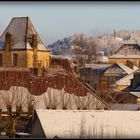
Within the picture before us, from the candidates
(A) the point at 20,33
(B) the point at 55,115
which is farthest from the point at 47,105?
(A) the point at 20,33

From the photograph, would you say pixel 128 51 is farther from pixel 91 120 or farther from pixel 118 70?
pixel 91 120

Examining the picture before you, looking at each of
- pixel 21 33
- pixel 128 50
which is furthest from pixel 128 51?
pixel 21 33

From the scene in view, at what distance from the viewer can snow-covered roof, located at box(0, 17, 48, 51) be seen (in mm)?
27167

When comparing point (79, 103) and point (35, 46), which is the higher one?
point (35, 46)

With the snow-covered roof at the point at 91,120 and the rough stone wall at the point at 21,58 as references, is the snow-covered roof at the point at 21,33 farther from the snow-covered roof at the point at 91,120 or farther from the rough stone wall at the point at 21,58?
the snow-covered roof at the point at 91,120

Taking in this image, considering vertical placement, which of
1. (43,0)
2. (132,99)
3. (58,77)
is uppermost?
(43,0)

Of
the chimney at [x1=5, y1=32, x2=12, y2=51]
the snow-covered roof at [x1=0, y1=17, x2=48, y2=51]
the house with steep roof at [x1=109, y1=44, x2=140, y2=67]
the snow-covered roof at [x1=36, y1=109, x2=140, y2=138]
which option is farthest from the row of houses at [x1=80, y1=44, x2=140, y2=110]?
the snow-covered roof at [x1=36, y1=109, x2=140, y2=138]

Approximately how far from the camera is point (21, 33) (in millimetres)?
27469

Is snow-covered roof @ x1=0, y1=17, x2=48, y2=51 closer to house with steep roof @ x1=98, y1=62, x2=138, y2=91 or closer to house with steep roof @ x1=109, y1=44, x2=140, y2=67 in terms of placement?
house with steep roof @ x1=98, y1=62, x2=138, y2=91

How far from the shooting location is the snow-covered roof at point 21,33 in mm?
27167

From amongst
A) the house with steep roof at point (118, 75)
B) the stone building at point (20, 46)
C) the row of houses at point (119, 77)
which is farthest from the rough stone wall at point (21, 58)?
the house with steep roof at point (118, 75)

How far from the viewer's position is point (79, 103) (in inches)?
673

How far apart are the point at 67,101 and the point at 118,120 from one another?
4334 millimetres

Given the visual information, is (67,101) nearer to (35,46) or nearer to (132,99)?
(132,99)
